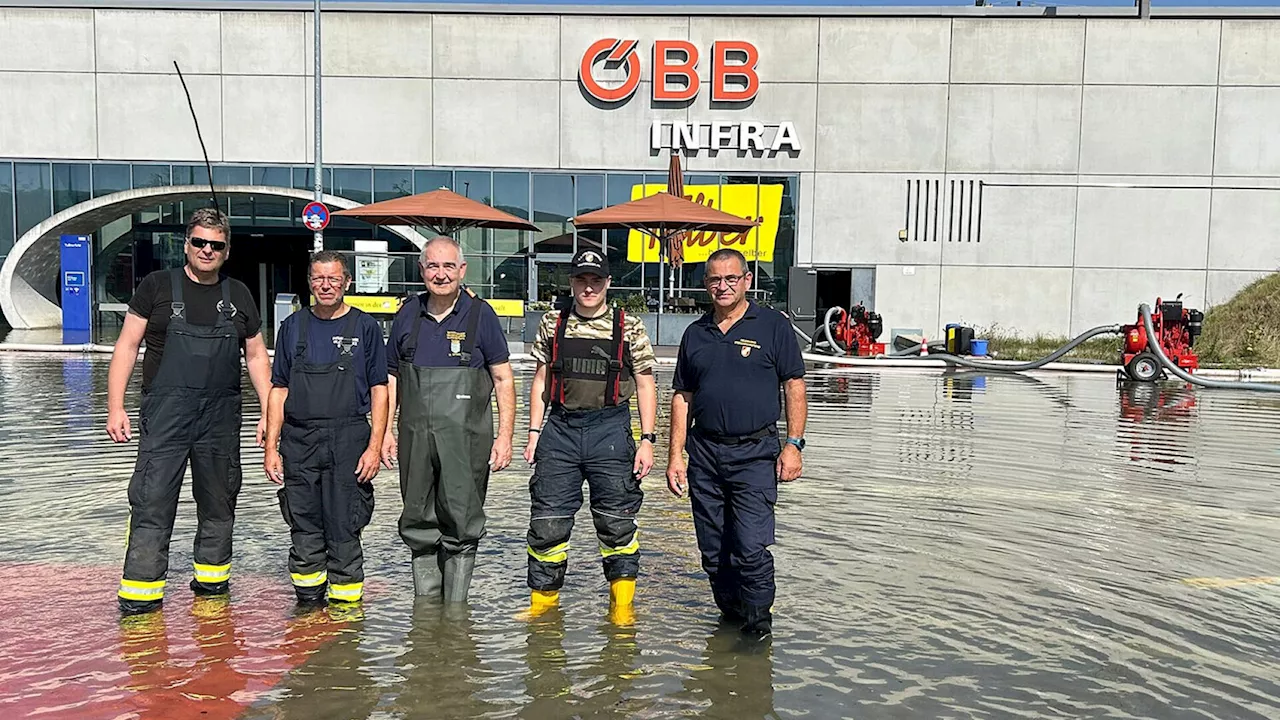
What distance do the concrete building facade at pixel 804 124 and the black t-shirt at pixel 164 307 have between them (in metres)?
22.6

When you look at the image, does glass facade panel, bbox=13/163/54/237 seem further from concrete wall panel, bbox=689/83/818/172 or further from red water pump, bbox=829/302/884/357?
red water pump, bbox=829/302/884/357

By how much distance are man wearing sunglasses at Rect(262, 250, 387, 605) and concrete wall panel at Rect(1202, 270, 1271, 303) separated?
26.8 metres

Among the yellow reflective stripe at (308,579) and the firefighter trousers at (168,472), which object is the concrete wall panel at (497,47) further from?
the yellow reflective stripe at (308,579)

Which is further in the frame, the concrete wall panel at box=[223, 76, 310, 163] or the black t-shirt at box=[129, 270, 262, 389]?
the concrete wall panel at box=[223, 76, 310, 163]

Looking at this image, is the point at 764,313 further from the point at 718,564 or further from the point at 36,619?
the point at 36,619

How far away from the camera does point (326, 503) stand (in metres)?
5.08

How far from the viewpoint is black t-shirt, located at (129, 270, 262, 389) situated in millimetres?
5004

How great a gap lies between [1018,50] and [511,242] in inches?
544

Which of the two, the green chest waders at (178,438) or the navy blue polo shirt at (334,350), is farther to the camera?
the navy blue polo shirt at (334,350)

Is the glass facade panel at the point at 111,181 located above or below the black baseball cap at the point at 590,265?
above

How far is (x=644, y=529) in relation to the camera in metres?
7.08

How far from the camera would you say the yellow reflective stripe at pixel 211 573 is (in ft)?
17.3

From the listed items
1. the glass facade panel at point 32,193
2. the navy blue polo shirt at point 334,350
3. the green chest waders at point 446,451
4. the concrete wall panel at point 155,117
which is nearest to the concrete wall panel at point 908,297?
the concrete wall panel at point 155,117

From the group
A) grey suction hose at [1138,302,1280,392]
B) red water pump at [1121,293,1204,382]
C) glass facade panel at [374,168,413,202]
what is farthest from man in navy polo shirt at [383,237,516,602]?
glass facade panel at [374,168,413,202]
